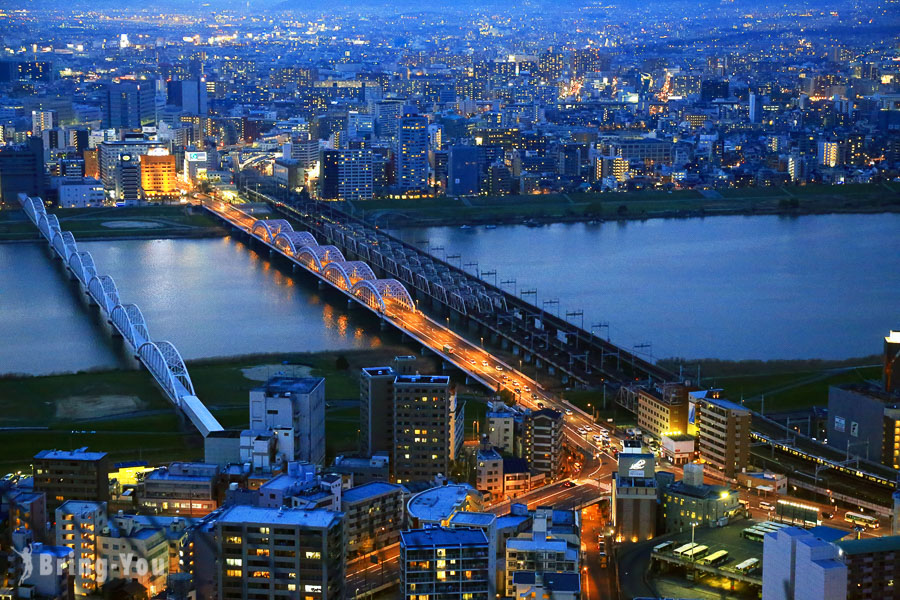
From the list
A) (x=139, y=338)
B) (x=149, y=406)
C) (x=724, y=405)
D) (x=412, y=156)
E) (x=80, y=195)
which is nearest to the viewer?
(x=724, y=405)

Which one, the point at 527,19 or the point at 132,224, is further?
the point at 527,19

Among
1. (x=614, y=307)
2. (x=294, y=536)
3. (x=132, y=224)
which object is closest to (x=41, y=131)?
(x=132, y=224)

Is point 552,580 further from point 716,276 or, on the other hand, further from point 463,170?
point 463,170

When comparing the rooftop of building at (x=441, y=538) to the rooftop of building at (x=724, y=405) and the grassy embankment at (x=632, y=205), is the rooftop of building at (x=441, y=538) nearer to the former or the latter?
the rooftop of building at (x=724, y=405)

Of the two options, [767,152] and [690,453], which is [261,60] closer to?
[767,152]

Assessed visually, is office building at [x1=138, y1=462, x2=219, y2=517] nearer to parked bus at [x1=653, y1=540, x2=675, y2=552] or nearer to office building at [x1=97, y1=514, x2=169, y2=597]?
office building at [x1=97, y1=514, x2=169, y2=597]

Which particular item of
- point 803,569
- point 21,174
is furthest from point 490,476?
point 21,174
